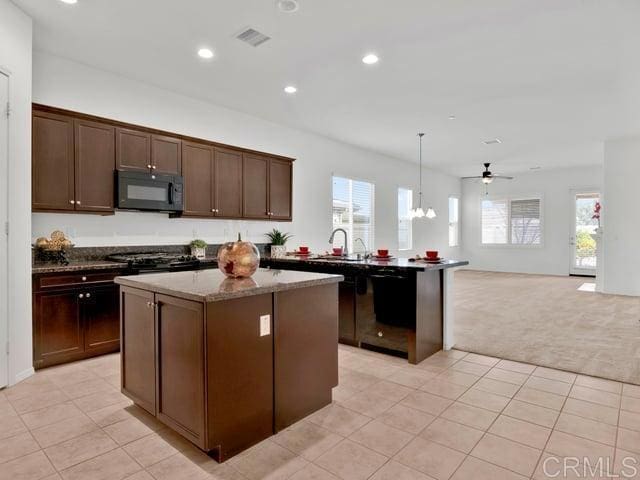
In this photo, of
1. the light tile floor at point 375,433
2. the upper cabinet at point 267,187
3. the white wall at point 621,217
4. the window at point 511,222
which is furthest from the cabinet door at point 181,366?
the window at point 511,222

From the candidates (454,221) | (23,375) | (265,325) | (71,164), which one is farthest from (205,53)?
(454,221)

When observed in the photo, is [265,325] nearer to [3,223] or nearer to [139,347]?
[139,347]

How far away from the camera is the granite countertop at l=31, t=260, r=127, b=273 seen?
334cm

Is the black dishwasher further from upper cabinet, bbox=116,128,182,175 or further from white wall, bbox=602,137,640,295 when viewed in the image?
white wall, bbox=602,137,640,295

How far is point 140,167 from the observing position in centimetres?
425

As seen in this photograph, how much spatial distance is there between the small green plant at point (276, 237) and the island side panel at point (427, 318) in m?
2.69

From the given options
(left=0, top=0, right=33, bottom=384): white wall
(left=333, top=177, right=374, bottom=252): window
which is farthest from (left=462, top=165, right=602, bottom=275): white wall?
(left=0, top=0, right=33, bottom=384): white wall

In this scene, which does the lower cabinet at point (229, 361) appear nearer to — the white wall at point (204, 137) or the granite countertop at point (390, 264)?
the granite countertop at point (390, 264)

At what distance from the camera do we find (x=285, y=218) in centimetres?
592

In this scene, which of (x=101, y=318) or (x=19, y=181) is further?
(x=101, y=318)

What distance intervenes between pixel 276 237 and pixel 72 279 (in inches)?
113

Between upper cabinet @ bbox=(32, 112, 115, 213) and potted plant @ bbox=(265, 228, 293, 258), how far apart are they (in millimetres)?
2211

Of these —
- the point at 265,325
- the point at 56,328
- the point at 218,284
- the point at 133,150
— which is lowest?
the point at 56,328

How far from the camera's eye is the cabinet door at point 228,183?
4996 mm
